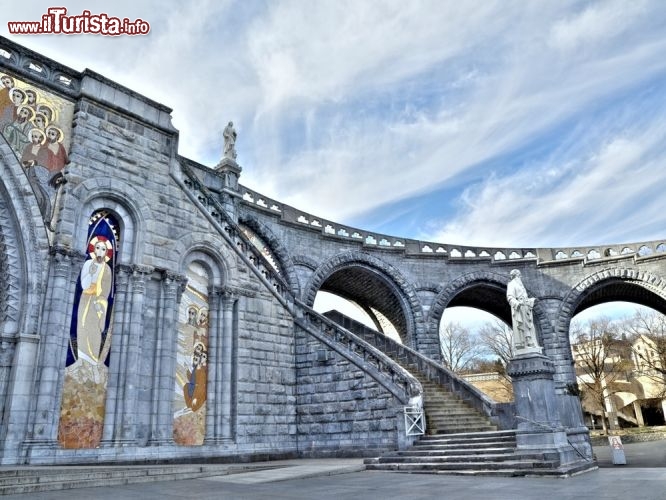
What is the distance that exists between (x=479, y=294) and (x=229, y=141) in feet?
51.8

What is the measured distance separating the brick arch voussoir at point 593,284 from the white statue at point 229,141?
670 inches

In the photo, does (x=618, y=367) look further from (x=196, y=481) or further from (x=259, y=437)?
(x=196, y=481)

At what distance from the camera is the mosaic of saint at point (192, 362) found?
12.6 meters

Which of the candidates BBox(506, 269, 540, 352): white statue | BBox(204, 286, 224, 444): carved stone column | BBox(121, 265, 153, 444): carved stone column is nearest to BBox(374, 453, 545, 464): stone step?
BBox(506, 269, 540, 352): white statue

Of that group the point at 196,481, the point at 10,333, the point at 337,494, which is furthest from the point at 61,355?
the point at 337,494

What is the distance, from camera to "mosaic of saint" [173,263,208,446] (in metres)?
12.6

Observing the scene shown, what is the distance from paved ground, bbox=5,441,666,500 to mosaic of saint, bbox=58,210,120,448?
11.5ft

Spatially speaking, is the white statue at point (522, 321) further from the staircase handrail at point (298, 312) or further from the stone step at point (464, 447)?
the staircase handrail at point (298, 312)

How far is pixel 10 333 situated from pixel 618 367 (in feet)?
145

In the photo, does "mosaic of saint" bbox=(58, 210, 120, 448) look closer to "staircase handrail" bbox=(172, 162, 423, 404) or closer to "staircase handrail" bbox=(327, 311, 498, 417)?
"staircase handrail" bbox=(172, 162, 423, 404)

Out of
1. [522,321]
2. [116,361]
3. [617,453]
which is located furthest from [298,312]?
[617,453]

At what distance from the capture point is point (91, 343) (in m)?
11.3

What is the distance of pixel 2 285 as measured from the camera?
10.5 m

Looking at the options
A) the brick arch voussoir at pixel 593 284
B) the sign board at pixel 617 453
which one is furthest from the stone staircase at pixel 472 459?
the brick arch voussoir at pixel 593 284
